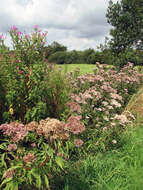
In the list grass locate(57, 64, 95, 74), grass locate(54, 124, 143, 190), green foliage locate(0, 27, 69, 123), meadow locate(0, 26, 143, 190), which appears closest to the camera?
meadow locate(0, 26, 143, 190)

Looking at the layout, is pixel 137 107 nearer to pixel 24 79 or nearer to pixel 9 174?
pixel 24 79

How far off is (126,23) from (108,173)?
9.84 meters

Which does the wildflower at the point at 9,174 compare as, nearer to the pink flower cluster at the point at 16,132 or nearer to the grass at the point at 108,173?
the pink flower cluster at the point at 16,132

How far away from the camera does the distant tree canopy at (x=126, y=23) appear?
11.0 metres


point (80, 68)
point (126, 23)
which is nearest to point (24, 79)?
point (126, 23)

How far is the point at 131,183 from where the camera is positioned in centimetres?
293

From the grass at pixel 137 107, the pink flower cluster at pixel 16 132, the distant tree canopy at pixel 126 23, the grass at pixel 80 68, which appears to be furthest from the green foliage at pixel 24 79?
the distant tree canopy at pixel 126 23

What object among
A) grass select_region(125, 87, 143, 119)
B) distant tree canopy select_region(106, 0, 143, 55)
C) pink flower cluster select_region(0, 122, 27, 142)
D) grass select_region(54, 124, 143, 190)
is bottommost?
grass select_region(54, 124, 143, 190)

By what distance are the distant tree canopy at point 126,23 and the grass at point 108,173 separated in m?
8.57

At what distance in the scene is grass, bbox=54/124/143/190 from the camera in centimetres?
282

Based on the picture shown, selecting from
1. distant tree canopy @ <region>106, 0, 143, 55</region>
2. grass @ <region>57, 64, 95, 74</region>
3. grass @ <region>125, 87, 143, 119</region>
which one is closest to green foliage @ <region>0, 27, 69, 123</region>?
grass @ <region>57, 64, 95, 74</region>

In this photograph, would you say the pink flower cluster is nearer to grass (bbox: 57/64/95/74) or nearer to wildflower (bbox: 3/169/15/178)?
wildflower (bbox: 3/169/15/178)

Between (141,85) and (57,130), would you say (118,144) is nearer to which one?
(57,130)

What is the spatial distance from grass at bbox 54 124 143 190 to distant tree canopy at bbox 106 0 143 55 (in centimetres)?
857
